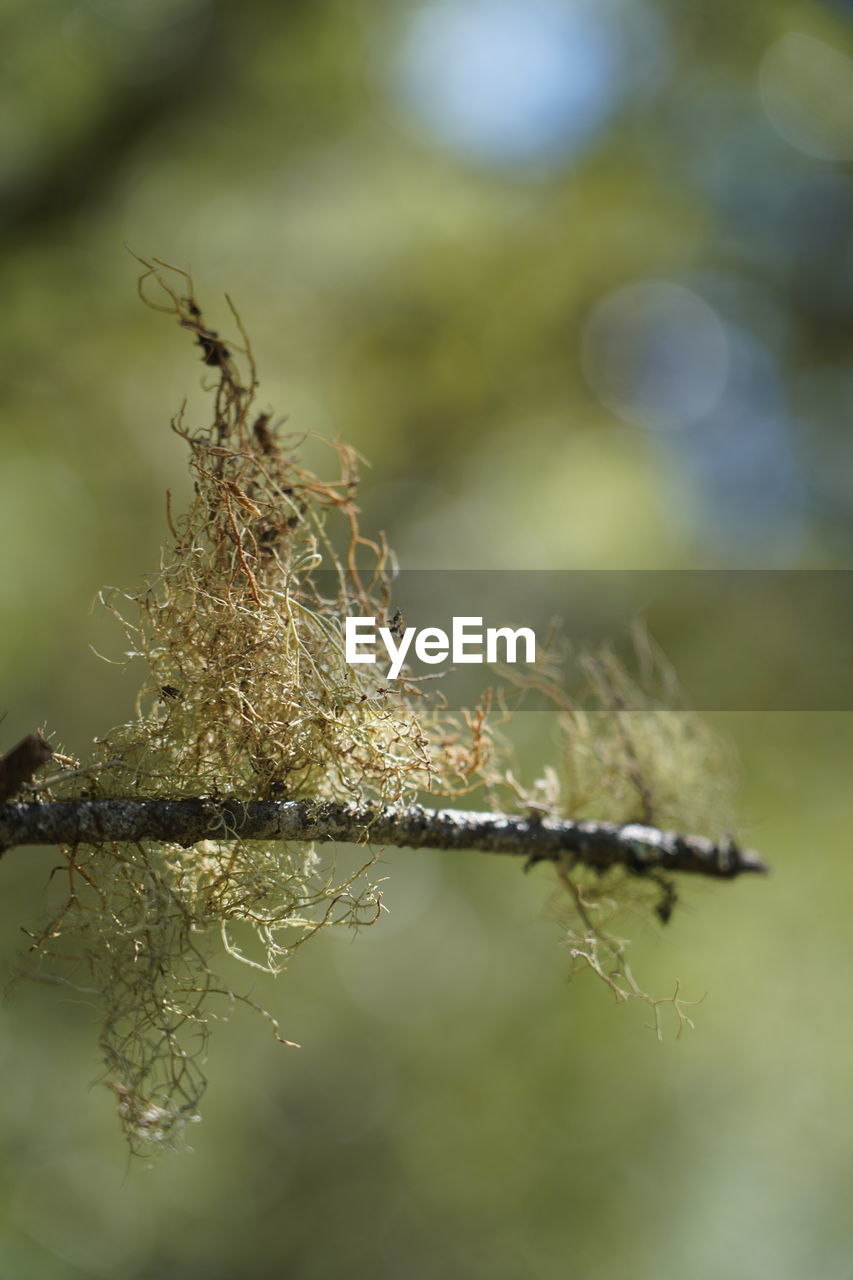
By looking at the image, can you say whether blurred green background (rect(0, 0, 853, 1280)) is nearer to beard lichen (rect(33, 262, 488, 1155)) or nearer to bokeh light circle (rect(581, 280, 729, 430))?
bokeh light circle (rect(581, 280, 729, 430))

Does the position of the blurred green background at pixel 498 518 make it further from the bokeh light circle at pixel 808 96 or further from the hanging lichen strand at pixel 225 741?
the hanging lichen strand at pixel 225 741

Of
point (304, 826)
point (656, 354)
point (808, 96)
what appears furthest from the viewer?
point (656, 354)

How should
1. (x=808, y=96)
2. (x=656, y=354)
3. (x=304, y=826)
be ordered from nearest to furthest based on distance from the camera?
(x=304, y=826) → (x=808, y=96) → (x=656, y=354)

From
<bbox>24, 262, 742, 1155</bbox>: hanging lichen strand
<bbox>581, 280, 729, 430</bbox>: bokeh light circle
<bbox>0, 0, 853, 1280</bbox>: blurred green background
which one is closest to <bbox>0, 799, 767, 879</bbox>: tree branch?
<bbox>24, 262, 742, 1155</bbox>: hanging lichen strand

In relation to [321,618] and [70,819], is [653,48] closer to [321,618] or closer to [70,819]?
[321,618]

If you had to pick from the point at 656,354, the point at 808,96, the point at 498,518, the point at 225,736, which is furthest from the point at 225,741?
the point at 808,96

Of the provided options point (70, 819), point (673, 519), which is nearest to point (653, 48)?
point (673, 519)

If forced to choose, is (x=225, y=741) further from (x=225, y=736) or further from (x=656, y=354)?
(x=656, y=354)
